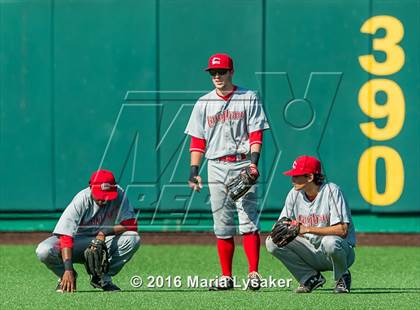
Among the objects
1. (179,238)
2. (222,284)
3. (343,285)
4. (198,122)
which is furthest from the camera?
(179,238)

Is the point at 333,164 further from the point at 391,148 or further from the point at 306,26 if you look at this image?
the point at 306,26

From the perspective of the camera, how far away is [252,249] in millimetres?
10359

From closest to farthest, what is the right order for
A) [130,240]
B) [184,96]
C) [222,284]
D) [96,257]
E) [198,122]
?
[96,257]
[222,284]
[130,240]
[198,122]
[184,96]

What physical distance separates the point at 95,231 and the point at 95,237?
8cm

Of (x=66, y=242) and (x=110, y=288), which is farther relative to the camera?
(x=110, y=288)

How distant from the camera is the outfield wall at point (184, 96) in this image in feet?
46.2

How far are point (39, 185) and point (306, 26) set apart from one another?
3429 mm

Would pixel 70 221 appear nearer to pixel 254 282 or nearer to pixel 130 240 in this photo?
pixel 130 240

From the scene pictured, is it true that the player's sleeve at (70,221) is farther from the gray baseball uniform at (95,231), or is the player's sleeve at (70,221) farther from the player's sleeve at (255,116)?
the player's sleeve at (255,116)

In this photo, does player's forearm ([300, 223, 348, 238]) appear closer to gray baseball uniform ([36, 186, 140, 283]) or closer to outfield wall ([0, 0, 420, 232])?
gray baseball uniform ([36, 186, 140, 283])

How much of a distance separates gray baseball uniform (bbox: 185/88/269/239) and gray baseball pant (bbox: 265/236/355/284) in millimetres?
412

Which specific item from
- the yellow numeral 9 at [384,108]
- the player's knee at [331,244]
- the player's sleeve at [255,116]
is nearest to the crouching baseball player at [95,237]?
the player's sleeve at [255,116]

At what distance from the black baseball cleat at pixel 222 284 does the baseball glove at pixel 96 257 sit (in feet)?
2.86

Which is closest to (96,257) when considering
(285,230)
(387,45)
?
(285,230)
